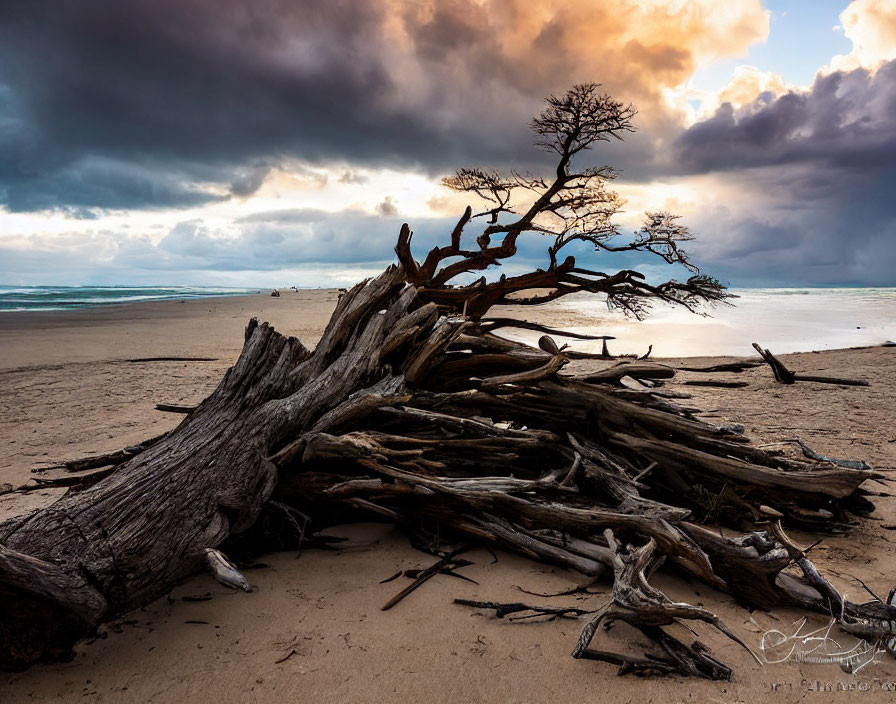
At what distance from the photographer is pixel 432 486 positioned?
3.40 metres

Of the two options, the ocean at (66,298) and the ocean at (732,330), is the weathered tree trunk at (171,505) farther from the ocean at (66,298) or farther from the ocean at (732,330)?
the ocean at (66,298)

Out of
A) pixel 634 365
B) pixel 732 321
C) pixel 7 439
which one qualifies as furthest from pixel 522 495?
pixel 732 321

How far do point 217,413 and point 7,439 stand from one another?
4511 mm

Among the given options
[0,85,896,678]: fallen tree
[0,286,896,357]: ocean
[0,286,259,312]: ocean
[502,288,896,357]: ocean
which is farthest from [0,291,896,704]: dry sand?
[0,286,259,312]: ocean

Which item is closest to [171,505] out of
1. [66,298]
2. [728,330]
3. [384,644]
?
[384,644]

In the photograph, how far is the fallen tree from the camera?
8.82 feet

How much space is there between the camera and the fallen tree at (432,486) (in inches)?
106

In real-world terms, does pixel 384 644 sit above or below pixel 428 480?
below

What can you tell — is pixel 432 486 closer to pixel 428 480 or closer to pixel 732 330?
pixel 428 480

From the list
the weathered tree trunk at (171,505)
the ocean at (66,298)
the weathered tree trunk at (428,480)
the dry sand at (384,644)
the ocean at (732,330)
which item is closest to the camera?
the dry sand at (384,644)

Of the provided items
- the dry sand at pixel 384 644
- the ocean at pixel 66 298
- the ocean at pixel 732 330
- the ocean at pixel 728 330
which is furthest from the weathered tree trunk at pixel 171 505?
the ocean at pixel 66 298

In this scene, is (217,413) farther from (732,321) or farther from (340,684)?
(732,321)

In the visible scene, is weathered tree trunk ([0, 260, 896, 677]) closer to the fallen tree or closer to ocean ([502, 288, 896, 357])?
the fallen tree

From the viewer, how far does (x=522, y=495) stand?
381 cm
